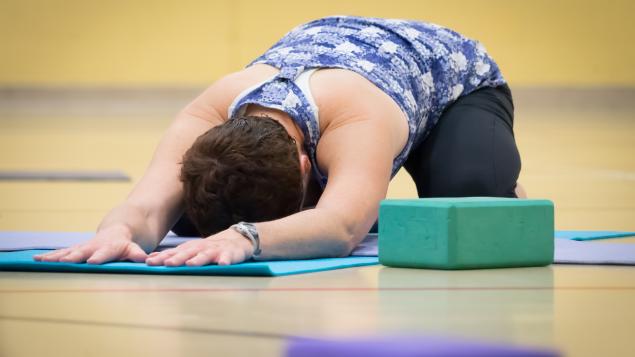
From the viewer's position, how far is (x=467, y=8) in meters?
11.2

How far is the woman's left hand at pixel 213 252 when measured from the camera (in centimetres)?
218

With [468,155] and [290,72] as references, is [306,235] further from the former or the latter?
[468,155]

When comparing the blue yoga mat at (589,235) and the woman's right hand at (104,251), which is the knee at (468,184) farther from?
the woman's right hand at (104,251)

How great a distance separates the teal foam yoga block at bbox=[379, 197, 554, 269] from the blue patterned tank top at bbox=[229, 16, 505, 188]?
36 cm

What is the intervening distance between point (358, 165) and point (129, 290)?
2.06ft

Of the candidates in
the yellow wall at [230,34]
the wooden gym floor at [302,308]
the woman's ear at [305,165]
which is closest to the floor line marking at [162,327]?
the wooden gym floor at [302,308]

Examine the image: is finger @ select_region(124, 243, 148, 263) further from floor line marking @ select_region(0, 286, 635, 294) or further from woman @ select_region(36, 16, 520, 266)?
floor line marking @ select_region(0, 286, 635, 294)

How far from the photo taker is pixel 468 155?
10.0 feet

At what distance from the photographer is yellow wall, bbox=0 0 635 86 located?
11.1m

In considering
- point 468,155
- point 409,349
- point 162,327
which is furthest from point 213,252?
point 409,349

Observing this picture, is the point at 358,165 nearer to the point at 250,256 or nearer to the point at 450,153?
the point at 250,256

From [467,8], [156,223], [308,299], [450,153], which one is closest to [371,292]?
[308,299]

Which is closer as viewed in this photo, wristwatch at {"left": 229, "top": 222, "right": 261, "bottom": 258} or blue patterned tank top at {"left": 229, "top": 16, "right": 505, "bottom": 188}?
wristwatch at {"left": 229, "top": 222, "right": 261, "bottom": 258}

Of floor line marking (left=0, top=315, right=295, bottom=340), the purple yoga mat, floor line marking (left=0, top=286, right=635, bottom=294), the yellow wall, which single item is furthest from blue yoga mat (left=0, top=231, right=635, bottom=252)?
the yellow wall
